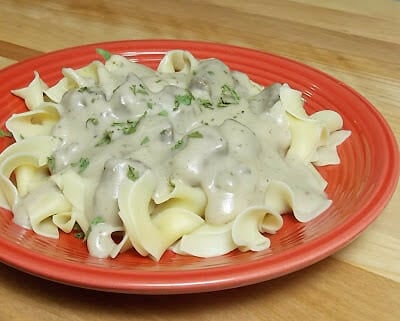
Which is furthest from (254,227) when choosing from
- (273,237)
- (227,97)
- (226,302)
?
(227,97)

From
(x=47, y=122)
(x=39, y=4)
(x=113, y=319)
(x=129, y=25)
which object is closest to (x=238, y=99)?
(x=47, y=122)

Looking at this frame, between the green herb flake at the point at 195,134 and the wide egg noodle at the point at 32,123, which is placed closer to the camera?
the green herb flake at the point at 195,134

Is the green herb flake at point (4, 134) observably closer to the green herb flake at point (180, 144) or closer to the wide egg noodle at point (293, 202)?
the green herb flake at point (180, 144)

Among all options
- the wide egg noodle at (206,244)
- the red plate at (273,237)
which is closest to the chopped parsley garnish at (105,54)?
the red plate at (273,237)

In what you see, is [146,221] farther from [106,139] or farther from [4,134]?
[4,134]

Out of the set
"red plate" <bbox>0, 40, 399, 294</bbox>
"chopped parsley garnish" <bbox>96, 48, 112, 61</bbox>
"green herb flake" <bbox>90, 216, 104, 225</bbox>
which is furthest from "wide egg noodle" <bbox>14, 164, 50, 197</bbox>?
"chopped parsley garnish" <bbox>96, 48, 112, 61</bbox>

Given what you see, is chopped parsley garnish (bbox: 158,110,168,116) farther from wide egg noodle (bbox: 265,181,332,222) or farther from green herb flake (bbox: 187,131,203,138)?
wide egg noodle (bbox: 265,181,332,222)
